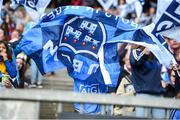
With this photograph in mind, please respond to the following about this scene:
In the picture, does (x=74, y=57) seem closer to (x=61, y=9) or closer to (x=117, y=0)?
(x=61, y=9)

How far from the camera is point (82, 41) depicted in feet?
37.5

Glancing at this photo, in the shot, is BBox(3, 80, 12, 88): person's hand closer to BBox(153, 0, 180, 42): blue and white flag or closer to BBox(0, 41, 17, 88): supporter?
BBox(0, 41, 17, 88): supporter

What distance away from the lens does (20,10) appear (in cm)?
1977

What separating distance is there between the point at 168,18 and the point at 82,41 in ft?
5.70

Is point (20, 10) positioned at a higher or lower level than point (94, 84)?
higher

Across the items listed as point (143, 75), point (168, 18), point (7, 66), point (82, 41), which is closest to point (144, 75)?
point (143, 75)

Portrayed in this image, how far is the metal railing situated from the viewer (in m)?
7.24

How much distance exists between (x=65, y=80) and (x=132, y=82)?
470 cm

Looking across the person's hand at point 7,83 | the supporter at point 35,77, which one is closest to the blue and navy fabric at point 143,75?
the person's hand at point 7,83

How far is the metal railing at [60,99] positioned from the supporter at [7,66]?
3322mm

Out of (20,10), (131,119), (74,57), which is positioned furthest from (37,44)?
(20,10)

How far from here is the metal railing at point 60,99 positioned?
285 inches

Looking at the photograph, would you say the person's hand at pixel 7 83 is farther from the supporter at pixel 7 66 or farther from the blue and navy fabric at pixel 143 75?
the blue and navy fabric at pixel 143 75

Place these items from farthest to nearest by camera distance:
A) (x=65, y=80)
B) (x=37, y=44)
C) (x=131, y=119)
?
1. (x=65, y=80)
2. (x=37, y=44)
3. (x=131, y=119)
